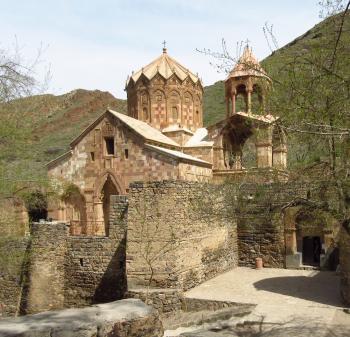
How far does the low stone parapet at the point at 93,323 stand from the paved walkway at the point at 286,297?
2.45 m

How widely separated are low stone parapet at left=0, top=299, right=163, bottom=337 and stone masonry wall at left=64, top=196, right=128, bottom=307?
17.2ft

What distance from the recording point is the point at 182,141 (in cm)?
1986

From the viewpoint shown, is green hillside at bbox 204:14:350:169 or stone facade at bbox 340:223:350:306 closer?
green hillside at bbox 204:14:350:169

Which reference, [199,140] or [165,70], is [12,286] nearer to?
[199,140]

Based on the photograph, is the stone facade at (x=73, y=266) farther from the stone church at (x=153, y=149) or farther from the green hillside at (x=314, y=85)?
the green hillside at (x=314, y=85)

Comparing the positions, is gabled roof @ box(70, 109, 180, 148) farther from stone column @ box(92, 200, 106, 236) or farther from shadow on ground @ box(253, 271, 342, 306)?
shadow on ground @ box(253, 271, 342, 306)

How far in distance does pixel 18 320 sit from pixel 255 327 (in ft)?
13.8

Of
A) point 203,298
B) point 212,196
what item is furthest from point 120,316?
point 212,196

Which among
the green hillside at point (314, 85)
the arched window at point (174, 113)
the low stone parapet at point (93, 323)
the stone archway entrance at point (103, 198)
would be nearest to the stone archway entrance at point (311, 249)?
the stone archway entrance at point (103, 198)

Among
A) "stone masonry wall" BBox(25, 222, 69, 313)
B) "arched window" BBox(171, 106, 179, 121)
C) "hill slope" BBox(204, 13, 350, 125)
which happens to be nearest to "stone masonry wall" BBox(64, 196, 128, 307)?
"stone masonry wall" BBox(25, 222, 69, 313)

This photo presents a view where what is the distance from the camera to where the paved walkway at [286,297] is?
734cm

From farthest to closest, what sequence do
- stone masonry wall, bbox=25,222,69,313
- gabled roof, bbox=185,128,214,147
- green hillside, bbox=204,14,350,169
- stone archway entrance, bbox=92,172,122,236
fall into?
gabled roof, bbox=185,128,214,147, stone archway entrance, bbox=92,172,122,236, stone masonry wall, bbox=25,222,69,313, green hillside, bbox=204,14,350,169

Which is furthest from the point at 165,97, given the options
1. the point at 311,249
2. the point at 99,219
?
the point at 311,249

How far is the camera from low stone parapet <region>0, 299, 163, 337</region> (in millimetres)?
4768
